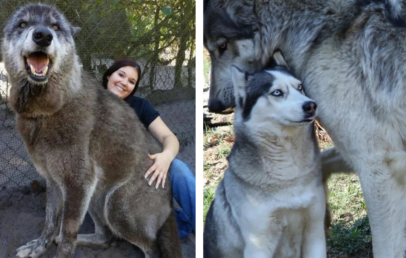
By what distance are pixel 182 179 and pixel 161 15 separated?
1488 mm

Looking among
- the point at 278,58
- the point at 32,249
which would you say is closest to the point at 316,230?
the point at 278,58

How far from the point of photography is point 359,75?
2.44m

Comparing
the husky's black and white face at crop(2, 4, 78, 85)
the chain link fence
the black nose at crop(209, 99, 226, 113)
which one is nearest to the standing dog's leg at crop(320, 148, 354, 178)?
the black nose at crop(209, 99, 226, 113)

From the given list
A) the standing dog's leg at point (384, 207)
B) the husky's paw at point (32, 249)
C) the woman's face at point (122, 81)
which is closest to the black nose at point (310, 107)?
the standing dog's leg at point (384, 207)

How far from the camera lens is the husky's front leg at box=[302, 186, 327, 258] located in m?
2.47

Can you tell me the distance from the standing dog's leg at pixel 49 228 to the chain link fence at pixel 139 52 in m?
0.57

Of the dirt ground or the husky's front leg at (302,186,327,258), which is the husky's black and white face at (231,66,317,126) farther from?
the dirt ground

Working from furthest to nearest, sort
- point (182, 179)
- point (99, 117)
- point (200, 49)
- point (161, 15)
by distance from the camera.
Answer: point (161, 15) < point (182, 179) < point (99, 117) < point (200, 49)

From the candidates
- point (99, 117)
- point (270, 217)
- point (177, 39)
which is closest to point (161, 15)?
point (177, 39)

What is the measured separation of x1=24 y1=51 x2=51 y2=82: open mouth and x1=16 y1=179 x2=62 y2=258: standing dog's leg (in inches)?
28.2

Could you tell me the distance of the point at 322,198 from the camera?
2498mm

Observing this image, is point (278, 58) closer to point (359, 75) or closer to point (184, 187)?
point (359, 75)

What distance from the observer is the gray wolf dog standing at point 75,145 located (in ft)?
8.93

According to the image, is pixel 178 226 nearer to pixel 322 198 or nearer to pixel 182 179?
pixel 182 179
